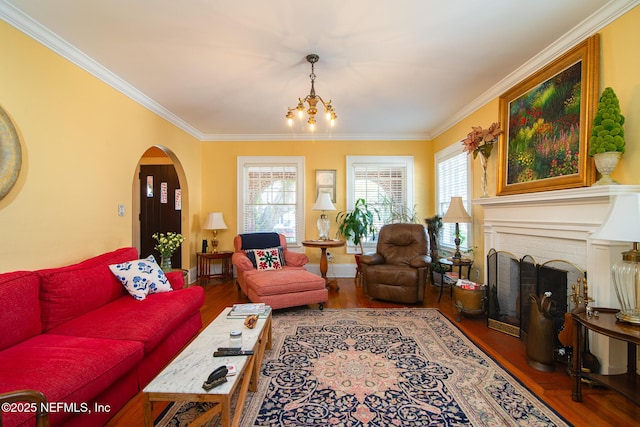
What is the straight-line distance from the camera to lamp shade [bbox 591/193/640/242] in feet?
5.44

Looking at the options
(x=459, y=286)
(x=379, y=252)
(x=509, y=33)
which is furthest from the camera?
(x=379, y=252)

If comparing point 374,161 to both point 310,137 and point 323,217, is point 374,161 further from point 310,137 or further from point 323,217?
point 323,217

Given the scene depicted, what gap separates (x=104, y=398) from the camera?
166 cm

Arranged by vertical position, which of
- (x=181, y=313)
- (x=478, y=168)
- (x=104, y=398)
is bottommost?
(x=104, y=398)

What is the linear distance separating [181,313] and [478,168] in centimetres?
386

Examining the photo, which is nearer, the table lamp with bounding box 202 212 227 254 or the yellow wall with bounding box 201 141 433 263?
the table lamp with bounding box 202 212 227 254

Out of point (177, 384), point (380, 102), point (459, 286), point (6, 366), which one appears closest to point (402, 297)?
point (459, 286)

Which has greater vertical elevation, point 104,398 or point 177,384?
point 177,384

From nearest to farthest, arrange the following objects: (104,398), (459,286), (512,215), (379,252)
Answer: (104,398), (512,215), (459,286), (379,252)

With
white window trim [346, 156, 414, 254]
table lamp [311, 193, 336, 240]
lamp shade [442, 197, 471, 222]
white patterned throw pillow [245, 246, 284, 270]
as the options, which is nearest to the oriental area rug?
white patterned throw pillow [245, 246, 284, 270]

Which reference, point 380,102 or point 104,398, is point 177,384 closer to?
point 104,398

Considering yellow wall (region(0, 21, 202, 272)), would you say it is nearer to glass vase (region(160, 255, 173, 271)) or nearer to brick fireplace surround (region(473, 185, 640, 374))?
glass vase (region(160, 255, 173, 271))

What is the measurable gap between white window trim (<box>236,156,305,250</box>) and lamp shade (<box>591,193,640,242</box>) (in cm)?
408

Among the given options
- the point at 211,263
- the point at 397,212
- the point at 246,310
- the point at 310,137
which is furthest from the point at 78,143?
the point at 397,212
